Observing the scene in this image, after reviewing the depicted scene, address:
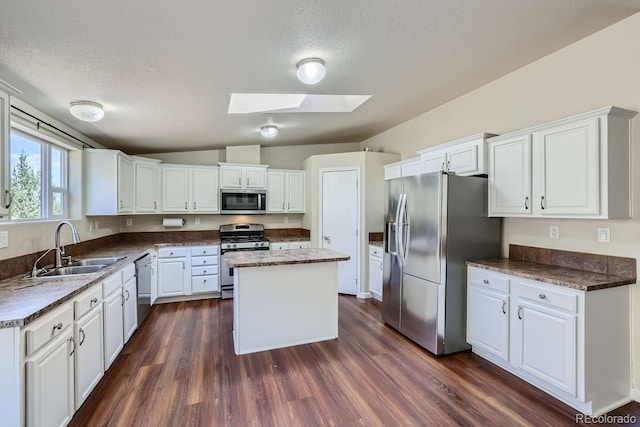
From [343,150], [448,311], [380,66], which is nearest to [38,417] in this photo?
[448,311]

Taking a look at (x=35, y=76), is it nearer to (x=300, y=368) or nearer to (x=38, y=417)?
(x=38, y=417)

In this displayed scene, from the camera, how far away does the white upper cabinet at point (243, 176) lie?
4.93 metres

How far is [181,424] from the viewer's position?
190cm

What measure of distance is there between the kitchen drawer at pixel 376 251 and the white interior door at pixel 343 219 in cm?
23

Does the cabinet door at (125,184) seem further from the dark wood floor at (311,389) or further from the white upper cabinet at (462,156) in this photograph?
the white upper cabinet at (462,156)

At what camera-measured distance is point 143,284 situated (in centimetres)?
356

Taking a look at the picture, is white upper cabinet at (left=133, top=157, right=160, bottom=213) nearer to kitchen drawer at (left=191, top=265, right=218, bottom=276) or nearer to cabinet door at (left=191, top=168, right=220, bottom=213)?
cabinet door at (left=191, top=168, right=220, bottom=213)

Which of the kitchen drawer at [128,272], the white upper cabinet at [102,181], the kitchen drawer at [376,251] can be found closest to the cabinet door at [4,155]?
the kitchen drawer at [128,272]

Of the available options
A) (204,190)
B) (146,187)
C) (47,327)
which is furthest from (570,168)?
(146,187)

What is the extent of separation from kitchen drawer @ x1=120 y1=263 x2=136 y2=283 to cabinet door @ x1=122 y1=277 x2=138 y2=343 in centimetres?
Result: 5

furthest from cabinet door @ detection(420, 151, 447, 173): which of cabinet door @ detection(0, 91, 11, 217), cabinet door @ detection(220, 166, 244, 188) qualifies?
cabinet door @ detection(0, 91, 11, 217)

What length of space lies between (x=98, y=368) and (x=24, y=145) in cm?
209

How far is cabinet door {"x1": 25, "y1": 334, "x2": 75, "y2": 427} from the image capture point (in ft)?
4.83

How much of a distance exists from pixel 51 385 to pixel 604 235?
12.3 feet
